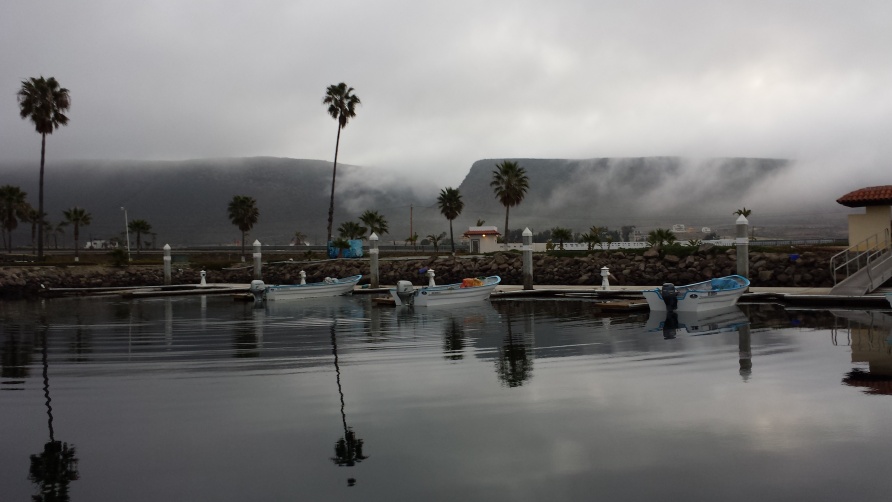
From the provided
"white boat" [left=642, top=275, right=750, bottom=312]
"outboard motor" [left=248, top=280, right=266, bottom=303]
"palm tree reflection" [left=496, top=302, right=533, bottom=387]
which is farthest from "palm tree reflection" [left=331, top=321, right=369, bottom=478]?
"outboard motor" [left=248, top=280, right=266, bottom=303]

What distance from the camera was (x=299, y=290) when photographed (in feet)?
131

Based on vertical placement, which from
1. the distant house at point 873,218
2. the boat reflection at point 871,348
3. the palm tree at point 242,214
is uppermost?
the palm tree at point 242,214

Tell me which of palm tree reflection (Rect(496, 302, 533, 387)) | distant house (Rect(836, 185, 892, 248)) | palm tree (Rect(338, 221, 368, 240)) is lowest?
palm tree reflection (Rect(496, 302, 533, 387))

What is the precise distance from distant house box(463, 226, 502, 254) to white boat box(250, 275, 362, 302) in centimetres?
3316

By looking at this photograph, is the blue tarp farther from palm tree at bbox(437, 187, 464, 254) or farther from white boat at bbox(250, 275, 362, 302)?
white boat at bbox(250, 275, 362, 302)

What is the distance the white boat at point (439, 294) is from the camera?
31516mm

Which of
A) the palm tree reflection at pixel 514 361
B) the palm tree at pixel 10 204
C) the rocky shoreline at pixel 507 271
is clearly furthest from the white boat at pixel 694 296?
the palm tree at pixel 10 204

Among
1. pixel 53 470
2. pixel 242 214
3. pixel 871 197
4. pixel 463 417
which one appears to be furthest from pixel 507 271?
pixel 242 214

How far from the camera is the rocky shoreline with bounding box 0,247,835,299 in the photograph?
37.8 m

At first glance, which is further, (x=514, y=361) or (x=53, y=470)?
(x=514, y=361)

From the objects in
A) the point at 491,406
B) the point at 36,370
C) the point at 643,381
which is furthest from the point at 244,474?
the point at 36,370

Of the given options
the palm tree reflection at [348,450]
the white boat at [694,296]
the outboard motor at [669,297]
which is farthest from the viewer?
the white boat at [694,296]

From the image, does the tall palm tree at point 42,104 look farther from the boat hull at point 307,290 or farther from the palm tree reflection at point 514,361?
the palm tree reflection at point 514,361

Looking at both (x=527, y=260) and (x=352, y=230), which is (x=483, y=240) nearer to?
(x=352, y=230)
